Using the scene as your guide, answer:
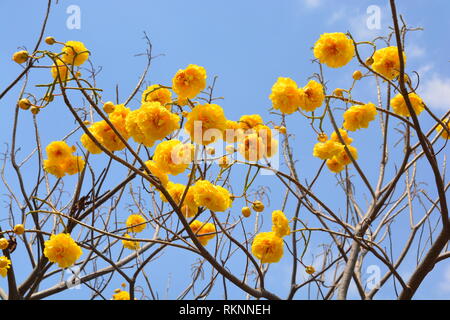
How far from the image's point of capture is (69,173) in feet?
7.91

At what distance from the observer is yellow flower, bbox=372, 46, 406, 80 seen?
2.04 metres

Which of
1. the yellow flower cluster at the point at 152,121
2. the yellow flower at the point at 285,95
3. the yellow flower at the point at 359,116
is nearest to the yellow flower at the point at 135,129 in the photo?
the yellow flower cluster at the point at 152,121

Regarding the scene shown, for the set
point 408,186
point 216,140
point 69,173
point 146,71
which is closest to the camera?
point 216,140

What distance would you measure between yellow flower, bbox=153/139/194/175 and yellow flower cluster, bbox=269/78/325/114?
1.44ft

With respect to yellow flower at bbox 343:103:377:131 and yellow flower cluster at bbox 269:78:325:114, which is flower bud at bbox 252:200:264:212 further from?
yellow flower at bbox 343:103:377:131

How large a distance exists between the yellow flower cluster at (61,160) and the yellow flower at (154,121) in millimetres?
852

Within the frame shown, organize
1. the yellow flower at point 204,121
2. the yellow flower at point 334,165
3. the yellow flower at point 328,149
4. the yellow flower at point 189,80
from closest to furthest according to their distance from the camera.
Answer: the yellow flower at point 204,121
the yellow flower at point 189,80
the yellow flower at point 328,149
the yellow flower at point 334,165

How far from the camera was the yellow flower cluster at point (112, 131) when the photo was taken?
1.69 meters

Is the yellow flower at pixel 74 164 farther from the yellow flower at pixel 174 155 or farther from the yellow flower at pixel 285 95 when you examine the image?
the yellow flower at pixel 285 95

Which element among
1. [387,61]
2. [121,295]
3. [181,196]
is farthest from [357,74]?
[121,295]

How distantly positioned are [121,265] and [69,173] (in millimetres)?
722

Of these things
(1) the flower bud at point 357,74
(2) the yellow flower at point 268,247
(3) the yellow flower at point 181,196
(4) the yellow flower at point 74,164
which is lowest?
(2) the yellow flower at point 268,247
